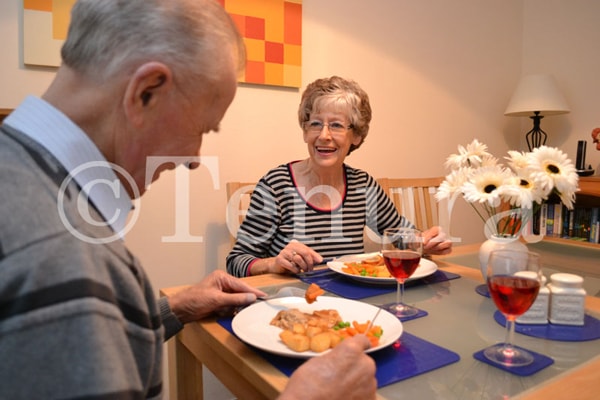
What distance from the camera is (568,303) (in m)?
0.91

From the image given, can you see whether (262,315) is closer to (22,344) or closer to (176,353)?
(176,353)

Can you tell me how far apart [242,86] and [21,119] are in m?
1.68

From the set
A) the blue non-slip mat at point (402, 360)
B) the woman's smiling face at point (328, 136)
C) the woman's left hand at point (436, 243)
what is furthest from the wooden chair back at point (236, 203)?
the blue non-slip mat at point (402, 360)

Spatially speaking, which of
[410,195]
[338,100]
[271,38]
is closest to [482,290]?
[338,100]

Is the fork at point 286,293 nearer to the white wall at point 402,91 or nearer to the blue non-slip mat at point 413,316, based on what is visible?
the blue non-slip mat at point 413,316

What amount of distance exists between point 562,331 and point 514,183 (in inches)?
12.6

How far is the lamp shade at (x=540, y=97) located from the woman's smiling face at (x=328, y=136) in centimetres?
185

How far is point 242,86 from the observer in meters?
2.19

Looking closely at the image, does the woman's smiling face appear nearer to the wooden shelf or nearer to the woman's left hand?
the woman's left hand

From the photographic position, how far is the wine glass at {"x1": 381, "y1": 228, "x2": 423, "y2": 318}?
96cm

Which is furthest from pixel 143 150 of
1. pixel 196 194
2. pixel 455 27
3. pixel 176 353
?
pixel 455 27

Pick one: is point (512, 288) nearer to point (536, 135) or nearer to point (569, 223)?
point (569, 223)

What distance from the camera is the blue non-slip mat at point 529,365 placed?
0.70m

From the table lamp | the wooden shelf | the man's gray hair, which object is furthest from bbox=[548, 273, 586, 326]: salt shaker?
the table lamp
